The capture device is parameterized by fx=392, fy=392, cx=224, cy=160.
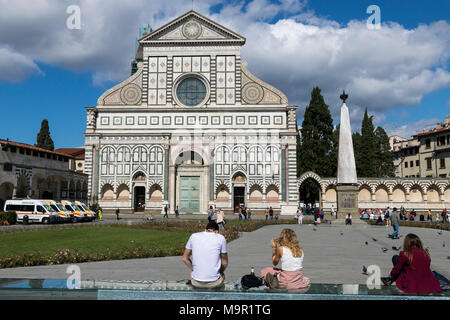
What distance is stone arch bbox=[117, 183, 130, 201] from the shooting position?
4375 centimetres

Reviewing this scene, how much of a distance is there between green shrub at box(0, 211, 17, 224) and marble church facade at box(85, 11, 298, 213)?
46.5ft

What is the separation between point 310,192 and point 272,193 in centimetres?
735

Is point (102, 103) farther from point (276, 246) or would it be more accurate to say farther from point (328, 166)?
point (276, 246)

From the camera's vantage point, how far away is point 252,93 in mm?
43906

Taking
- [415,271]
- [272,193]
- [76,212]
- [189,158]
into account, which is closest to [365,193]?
[272,193]

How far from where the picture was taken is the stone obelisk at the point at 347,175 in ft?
88.4

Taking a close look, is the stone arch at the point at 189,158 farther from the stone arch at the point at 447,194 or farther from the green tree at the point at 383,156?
the stone arch at the point at 447,194

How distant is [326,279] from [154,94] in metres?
38.3

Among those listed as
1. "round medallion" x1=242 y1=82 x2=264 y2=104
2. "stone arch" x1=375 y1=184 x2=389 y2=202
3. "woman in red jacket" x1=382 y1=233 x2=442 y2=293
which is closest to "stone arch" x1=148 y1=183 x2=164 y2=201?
"round medallion" x1=242 y1=82 x2=264 y2=104

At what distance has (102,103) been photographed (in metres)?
44.7

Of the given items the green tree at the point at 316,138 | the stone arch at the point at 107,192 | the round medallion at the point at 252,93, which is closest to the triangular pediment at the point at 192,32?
the round medallion at the point at 252,93

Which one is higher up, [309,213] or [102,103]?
[102,103]
